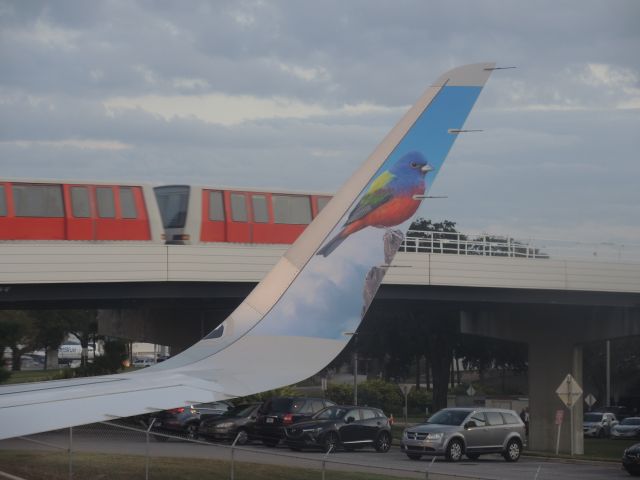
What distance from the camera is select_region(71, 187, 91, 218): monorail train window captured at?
1283 inches

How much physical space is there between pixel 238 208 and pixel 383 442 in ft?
34.1

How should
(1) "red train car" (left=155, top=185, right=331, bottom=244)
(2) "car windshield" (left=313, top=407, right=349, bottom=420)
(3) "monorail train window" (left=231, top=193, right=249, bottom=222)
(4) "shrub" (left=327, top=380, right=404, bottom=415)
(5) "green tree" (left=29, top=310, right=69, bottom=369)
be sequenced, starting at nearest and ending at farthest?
(2) "car windshield" (left=313, top=407, right=349, bottom=420), (1) "red train car" (left=155, top=185, right=331, bottom=244), (3) "monorail train window" (left=231, top=193, right=249, bottom=222), (4) "shrub" (left=327, top=380, right=404, bottom=415), (5) "green tree" (left=29, top=310, right=69, bottom=369)

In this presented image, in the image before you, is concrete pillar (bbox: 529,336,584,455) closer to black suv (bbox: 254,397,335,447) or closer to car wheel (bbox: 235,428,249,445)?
black suv (bbox: 254,397,335,447)

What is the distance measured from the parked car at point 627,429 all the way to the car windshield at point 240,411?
83.9 feet

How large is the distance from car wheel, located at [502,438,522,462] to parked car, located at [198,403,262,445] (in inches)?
Answer: 285

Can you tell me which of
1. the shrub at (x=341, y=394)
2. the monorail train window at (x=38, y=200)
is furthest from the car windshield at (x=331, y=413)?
the shrub at (x=341, y=394)

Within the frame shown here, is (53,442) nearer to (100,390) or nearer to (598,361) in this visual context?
(100,390)

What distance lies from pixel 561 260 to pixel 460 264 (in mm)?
4500

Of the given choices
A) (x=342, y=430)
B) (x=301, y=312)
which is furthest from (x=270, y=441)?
(x=301, y=312)

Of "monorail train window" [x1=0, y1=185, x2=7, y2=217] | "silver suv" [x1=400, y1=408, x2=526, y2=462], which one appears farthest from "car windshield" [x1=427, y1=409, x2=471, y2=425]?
"monorail train window" [x1=0, y1=185, x2=7, y2=217]

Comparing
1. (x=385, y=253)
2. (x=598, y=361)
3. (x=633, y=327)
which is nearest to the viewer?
(x=385, y=253)

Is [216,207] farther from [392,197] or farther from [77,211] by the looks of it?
[392,197]

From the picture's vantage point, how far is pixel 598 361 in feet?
293

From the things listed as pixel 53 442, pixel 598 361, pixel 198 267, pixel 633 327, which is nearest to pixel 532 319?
pixel 633 327
